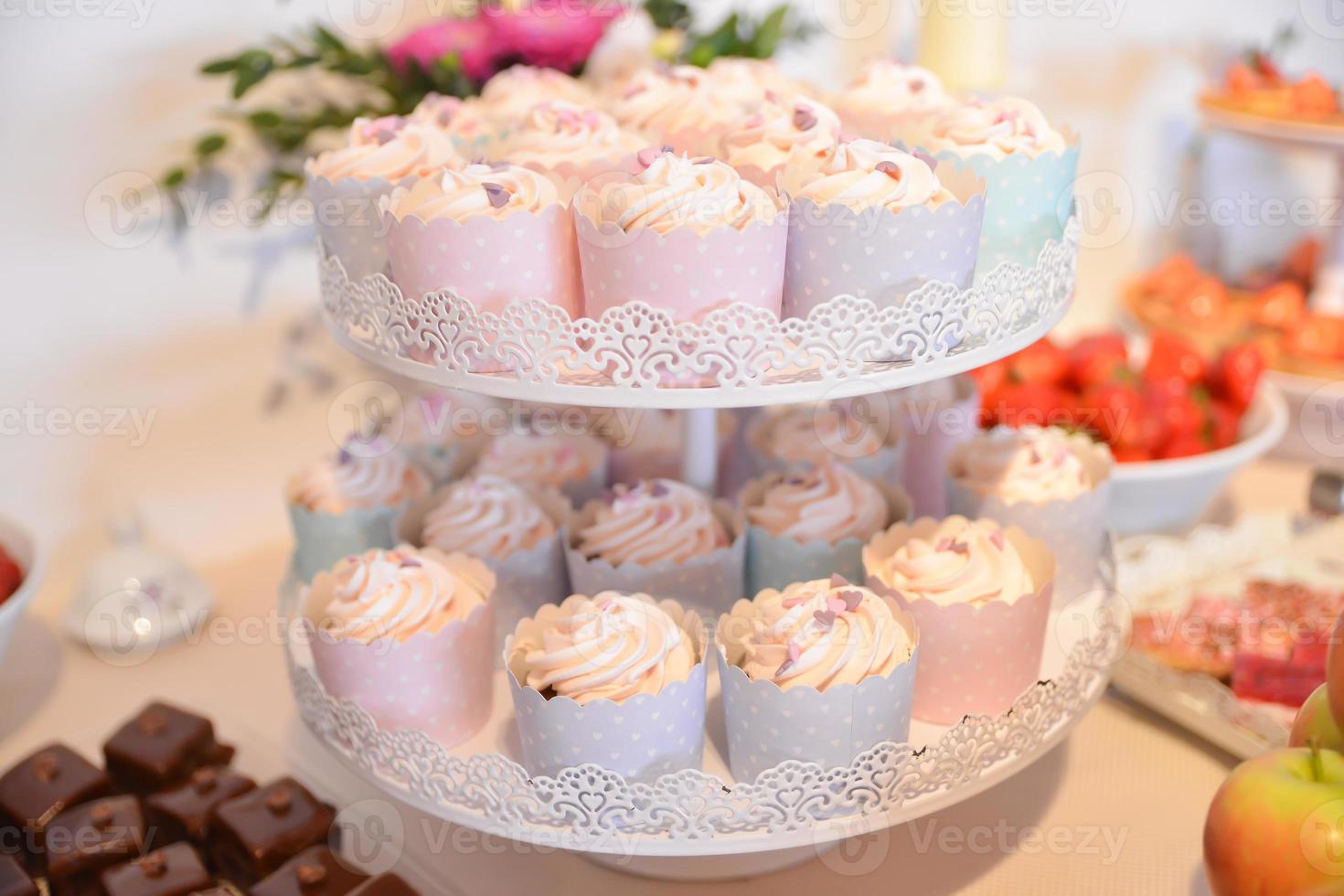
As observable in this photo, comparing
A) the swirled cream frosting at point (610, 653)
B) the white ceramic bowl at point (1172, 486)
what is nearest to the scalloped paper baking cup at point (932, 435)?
the white ceramic bowl at point (1172, 486)

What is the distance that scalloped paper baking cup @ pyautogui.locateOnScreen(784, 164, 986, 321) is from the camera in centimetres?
83

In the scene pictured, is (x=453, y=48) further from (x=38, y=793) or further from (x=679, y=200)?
(x=38, y=793)

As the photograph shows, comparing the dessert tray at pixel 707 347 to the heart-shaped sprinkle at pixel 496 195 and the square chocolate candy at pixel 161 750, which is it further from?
the square chocolate candy at pixel 161 750

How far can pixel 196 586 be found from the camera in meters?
1.52

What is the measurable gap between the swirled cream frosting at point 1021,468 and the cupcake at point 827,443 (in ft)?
0.30

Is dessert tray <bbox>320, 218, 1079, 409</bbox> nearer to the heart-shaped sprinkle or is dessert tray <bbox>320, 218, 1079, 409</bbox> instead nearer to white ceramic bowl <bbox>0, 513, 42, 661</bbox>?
the heart-shaped sprinkle

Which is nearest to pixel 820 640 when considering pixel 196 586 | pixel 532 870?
pixel 532 870

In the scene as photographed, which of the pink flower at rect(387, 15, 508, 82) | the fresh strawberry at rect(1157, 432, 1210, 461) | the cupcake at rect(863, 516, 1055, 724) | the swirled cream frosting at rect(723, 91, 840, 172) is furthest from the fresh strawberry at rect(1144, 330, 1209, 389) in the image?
the pink flower at rect(387, 15, 508, 82)

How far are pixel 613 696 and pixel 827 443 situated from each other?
0.54 m

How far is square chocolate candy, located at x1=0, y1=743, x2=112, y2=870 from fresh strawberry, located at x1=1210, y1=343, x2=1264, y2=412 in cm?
154

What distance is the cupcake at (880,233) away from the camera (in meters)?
0.83

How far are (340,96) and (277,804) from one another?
1.01 m

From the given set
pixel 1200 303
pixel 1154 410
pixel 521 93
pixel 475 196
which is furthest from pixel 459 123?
pixel 1200 303

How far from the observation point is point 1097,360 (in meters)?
1.69
